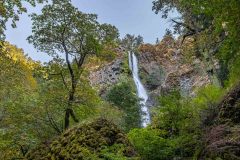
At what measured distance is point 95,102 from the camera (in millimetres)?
13148

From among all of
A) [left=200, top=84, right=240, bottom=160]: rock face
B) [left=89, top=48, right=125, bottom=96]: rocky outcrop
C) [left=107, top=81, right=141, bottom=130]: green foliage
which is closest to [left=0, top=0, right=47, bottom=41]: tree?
[left=200, top=84, right=240, bottom=160]: rock face

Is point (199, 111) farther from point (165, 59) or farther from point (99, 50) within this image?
point (165, 59)

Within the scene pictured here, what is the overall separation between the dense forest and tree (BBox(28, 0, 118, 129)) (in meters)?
0.04

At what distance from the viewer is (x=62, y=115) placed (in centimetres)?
1216

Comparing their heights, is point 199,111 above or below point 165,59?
below

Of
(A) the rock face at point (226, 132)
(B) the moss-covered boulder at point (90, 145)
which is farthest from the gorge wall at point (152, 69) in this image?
(B) the moss-covered boulder at point (90, 145)

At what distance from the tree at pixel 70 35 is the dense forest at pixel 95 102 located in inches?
1.4

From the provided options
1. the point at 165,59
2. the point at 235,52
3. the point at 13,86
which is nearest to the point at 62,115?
the point at 13,86

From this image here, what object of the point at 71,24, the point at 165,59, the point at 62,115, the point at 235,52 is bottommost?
the point at 62,115

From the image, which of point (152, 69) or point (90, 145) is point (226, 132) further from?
point (152, 69)

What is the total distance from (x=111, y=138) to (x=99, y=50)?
5.81m

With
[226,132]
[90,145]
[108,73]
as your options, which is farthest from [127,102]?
[108,73]

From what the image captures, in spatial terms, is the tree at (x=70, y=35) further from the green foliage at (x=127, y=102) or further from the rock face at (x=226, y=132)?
the green foliage at (x=127, y=102)

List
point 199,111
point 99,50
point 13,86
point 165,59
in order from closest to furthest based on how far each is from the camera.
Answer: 1. point 199,111
2. point 13,86
3. point 99,50
4. point 165,59
